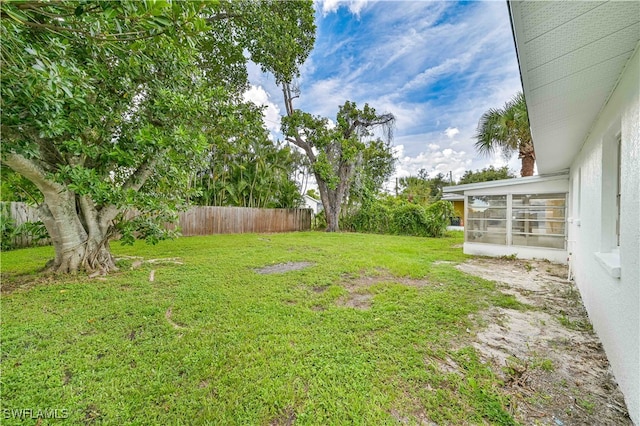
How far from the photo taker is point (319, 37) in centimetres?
1166

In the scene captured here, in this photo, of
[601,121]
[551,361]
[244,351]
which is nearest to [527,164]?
[601,121]

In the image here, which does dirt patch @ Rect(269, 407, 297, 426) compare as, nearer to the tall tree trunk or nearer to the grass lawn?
the grass lawn

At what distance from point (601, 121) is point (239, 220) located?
12.5 m

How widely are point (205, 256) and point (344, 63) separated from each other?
10614 mm

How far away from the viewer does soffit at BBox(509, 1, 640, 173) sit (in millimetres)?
1392

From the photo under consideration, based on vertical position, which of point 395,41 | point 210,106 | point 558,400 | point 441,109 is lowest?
point 558,400

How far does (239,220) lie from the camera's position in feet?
41.9

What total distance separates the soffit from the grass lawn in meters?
2.51

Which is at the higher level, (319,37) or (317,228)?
(319,37)

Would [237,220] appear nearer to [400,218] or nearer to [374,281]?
[400,218]

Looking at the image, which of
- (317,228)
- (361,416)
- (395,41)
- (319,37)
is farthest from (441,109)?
(361,416)

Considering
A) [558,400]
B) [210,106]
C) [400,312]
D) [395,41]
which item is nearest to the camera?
[558,400]

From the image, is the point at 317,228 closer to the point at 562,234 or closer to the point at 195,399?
the point at 562,234

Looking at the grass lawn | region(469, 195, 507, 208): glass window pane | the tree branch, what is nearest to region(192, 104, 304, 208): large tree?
the tree branch
